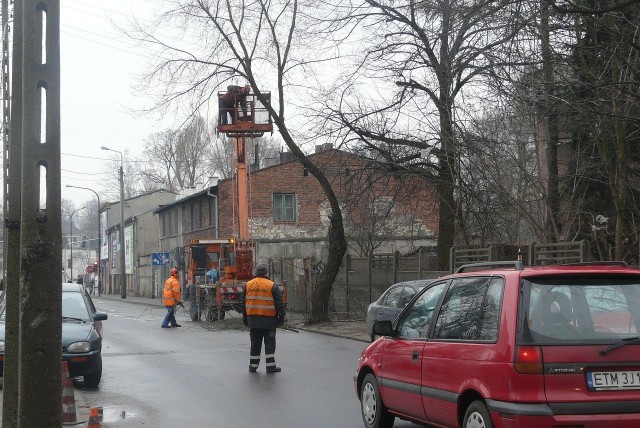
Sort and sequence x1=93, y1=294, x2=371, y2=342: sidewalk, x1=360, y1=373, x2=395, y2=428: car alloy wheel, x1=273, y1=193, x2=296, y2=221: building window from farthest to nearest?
x1=273, y1=193, x2=296, y2=221: building window, x1=93, y1=294, x2=371, y2=342: sidewalk, x1=360, y1=373, x2=395, y2=428: car alloy wheel

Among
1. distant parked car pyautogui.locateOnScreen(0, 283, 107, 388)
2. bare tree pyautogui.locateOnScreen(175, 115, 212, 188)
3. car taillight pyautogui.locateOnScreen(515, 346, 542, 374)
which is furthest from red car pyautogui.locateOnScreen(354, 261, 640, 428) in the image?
bare tree pyautogui.locateOnScreen(175, 115, 212, 188)

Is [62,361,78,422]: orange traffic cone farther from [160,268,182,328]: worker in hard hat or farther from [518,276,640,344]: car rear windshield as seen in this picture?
[160,268,182,328]: worker in hard hat

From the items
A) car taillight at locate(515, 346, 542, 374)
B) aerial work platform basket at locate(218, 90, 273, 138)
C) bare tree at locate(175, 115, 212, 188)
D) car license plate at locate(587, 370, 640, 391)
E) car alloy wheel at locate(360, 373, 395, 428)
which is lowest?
car alloy wheel at locate(360, 373, 395, 428)

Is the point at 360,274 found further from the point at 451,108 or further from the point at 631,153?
the point at 631,153

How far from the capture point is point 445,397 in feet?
24.7

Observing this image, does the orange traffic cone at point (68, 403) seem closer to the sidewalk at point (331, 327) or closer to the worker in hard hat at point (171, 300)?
the sidewalk at point (331, 327)

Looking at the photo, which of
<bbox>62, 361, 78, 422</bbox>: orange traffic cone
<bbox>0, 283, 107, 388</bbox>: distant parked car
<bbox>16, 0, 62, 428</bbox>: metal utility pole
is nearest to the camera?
<bbox>16, 0, 62, 428</bbox>: metal utility pole

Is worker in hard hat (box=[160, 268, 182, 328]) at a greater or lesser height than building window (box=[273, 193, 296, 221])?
lesser

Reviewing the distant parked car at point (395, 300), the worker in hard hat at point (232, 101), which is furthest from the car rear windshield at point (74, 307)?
the worker in hard hat at point (232, 101)

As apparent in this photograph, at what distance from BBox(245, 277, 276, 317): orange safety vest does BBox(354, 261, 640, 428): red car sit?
7351mm

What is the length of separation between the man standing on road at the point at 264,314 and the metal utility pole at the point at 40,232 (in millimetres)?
9056

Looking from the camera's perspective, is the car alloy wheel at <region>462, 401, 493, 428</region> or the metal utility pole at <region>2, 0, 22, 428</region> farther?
the metal utility pole at <region>2, 0, 22, 428</region>

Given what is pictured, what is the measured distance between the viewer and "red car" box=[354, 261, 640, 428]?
648 cm

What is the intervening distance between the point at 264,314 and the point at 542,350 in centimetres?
883
